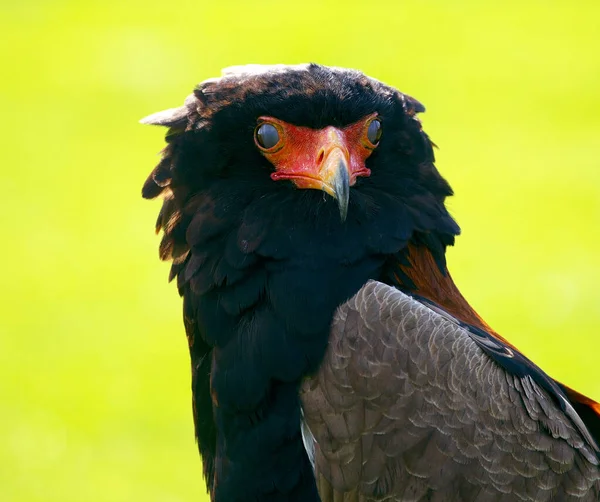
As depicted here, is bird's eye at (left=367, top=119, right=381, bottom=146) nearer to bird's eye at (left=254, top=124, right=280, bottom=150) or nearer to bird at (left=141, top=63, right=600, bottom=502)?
bird at (left=141, top=63, right=600, bottom=502)

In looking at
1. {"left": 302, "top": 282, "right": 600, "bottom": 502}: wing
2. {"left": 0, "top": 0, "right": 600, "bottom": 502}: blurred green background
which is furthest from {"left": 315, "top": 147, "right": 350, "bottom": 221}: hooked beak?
{"left": 0, "top": 0, "right": 600, "bottom": 502}: blurred green background

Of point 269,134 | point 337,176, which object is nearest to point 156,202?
point 269,134

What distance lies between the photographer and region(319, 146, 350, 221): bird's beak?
16.7 feet

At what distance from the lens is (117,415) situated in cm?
1076

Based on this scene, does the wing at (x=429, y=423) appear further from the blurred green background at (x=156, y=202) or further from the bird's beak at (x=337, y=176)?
the blurred green background at (x=156, y=202)

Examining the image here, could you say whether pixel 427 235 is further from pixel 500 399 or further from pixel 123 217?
pixel 123 217

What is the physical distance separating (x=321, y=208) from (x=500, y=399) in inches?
46.6

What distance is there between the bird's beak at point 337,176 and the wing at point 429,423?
0.47 meters

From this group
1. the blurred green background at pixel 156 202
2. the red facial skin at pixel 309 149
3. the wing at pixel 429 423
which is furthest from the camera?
the blurred green background at pixel 156 202

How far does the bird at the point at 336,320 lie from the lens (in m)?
5.03

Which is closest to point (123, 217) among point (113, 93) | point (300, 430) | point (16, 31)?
point (113, 93)

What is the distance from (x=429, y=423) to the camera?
500cm

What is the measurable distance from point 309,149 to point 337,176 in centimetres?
34

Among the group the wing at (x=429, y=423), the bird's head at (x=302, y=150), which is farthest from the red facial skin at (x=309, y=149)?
the wing at (x=429, y=423)
